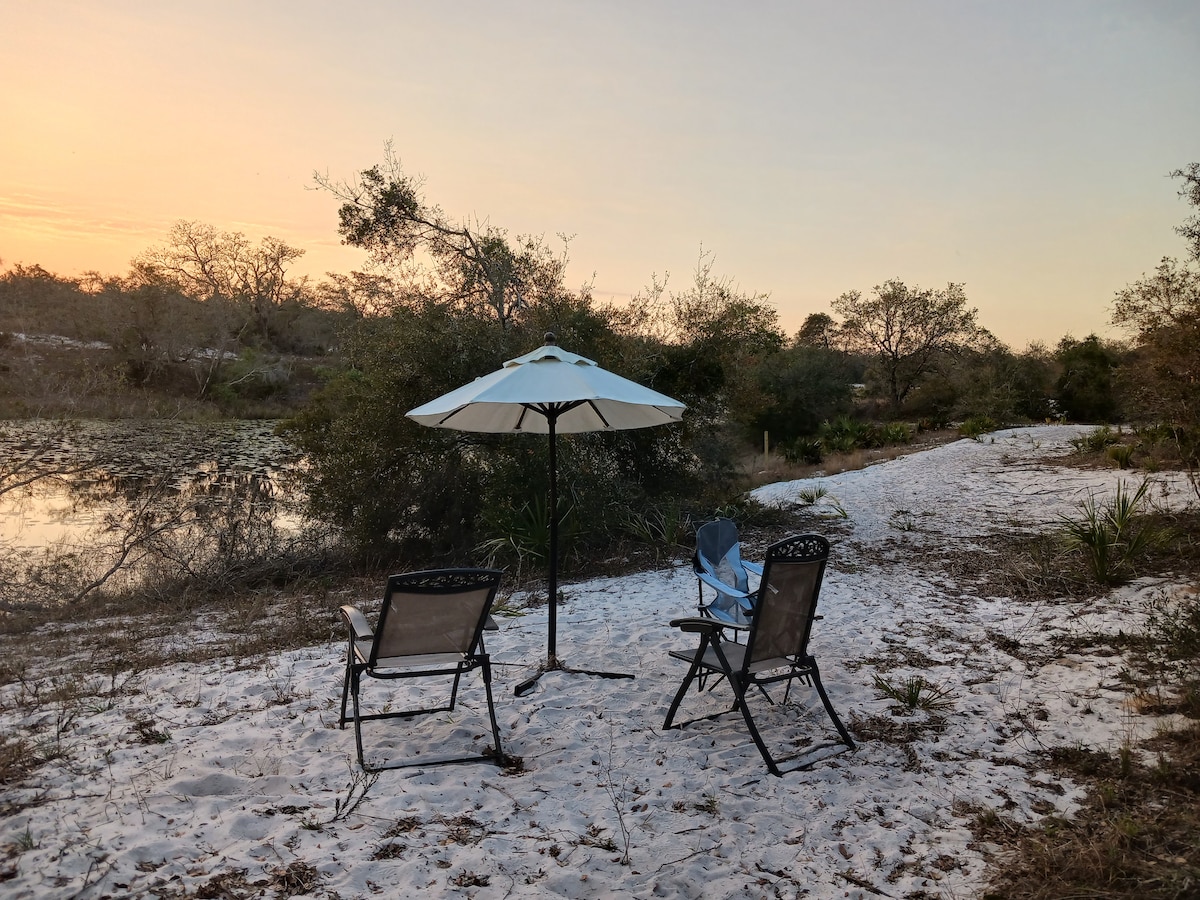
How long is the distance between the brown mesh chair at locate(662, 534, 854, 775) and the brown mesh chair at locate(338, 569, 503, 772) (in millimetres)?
1056

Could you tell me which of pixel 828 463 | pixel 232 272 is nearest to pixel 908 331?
pixel 828 463

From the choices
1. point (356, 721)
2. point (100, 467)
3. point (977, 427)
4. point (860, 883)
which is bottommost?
point (860, 883)

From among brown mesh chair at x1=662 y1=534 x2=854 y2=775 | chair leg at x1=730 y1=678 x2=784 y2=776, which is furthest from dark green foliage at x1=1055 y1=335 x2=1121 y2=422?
chair leg at x1=730 y1=678 x2=784 y2=776

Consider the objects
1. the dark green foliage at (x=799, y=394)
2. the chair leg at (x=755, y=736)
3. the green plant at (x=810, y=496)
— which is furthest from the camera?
the dark green foliage at (x=799, y=394)

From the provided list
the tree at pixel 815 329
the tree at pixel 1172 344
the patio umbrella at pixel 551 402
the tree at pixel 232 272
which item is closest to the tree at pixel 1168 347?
the tree at pixel 1172 344

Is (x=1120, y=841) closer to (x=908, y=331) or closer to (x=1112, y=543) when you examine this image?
(x=1112, y=543)

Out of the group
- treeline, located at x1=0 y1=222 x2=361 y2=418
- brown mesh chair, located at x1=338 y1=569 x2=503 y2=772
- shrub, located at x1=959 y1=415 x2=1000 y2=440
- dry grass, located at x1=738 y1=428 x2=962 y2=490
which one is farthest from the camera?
treeline, located at x1=0 y1=222 x2=361 y2=418

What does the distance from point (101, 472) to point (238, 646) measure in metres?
12.5

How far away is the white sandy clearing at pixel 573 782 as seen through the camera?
2627 millimetres

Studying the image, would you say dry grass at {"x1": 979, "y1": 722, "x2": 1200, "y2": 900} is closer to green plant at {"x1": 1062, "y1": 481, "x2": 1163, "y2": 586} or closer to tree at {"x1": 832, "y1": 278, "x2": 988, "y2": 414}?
green plant at {"x1": 1062, "y1": 481, "x2": 1163, "y2": 586}

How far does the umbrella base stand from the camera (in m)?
4.59

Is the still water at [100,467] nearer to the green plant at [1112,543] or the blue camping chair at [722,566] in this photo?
the blue camping chair at [722,566]

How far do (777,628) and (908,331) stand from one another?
31916 mm

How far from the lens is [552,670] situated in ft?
16.2
